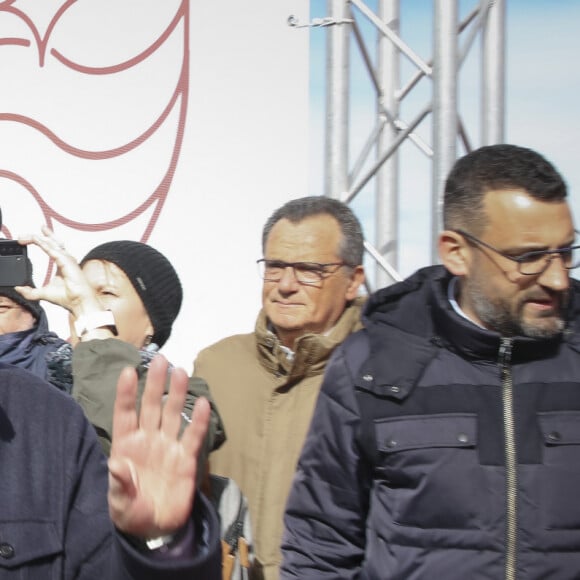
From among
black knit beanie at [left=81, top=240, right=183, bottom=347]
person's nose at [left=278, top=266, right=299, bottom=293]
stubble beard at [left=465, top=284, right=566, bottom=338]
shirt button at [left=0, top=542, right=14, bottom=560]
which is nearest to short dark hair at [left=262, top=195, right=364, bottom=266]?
person's nose at [left=278, top=266, right=299, bottom=293]

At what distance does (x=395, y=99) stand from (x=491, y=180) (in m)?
1.86

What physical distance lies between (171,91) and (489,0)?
1628mm

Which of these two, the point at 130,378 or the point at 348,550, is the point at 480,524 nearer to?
the point at 348,550

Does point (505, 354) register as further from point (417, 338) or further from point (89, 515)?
point (89, 515)

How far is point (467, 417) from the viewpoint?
182cm

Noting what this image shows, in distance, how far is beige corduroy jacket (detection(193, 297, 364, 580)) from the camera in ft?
8.05

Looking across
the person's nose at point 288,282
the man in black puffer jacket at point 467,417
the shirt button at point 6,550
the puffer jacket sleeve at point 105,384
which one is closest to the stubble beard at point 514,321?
the man in black puffer jacket at point 467,417

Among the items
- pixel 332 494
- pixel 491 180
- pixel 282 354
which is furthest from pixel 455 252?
pixel 282 354

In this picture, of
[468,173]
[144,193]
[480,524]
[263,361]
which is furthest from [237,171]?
[480,524]

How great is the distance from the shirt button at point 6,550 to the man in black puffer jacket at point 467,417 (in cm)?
79

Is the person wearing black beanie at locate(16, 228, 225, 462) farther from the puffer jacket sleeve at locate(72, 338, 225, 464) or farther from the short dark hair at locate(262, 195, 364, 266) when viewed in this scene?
the short dark hair at locate(262, 195, 364, 266)

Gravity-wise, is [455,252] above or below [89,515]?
above

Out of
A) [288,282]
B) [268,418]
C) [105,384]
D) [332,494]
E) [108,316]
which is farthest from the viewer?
[288,282]

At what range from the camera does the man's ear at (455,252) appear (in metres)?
1.96
